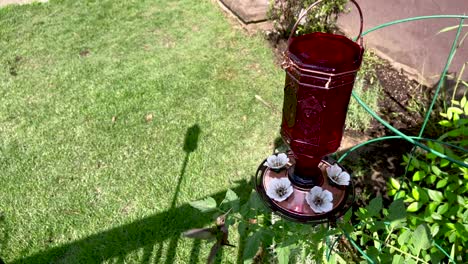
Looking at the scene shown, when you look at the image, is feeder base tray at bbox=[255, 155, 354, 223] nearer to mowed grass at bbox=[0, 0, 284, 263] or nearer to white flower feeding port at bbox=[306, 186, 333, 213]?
white flower feeding port at bbox=[306, 186, 333, 213]

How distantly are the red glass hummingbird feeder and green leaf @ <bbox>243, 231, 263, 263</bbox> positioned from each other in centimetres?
18

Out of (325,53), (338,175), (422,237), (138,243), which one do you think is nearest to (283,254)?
(338,175)

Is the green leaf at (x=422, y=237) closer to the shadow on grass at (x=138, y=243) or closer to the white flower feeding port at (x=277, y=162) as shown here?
the white flower feeding port at (x=277, y=162)

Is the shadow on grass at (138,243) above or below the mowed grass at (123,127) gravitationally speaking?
below

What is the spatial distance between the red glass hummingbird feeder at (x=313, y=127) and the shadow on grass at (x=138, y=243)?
1770 millimetres

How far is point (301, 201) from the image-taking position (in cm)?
117

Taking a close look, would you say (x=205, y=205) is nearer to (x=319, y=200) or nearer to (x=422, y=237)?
(x=319, y=200)

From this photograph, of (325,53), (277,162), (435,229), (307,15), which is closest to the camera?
(325,53)

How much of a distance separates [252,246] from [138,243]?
1.81 metres

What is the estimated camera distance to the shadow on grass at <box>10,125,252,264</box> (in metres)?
2.76

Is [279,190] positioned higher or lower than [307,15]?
higher

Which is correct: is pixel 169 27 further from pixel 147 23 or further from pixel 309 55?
pixel 309 55

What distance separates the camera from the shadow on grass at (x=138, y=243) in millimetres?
2762

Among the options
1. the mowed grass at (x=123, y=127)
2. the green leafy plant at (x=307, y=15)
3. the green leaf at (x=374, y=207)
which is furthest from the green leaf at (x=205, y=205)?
the green leafy plant at (x=307, y=15)
